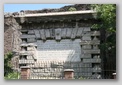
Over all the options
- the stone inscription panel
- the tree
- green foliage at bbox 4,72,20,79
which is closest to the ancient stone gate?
the stone inscription panel

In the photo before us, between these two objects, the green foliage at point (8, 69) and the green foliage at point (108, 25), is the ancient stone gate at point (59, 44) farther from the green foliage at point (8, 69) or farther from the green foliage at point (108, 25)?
the green foliage at point (8, 69)

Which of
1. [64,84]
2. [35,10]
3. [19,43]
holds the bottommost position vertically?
[64,84]

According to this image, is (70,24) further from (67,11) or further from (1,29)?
(1,29)

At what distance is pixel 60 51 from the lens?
10.4m

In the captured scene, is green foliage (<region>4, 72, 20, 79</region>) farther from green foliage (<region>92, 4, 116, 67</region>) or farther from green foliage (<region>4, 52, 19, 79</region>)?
green foliage (<region>92, 4, 116, 67</region>)

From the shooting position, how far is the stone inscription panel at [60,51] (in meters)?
10.4

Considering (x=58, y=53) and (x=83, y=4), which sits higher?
(x=83, y=4)

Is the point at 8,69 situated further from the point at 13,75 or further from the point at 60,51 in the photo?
the point at 60,51

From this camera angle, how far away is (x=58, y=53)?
10383 millimetres

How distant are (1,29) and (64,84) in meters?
1.57

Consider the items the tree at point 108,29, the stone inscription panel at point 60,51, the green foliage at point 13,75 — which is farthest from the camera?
the stone inscription panel at point 60,51

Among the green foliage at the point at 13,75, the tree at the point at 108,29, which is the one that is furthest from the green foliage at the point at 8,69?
the tree at the point at 108,29

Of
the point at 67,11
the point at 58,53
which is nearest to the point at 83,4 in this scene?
the point at 67,11

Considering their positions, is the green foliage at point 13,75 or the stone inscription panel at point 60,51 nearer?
the green foliage at point 13,75
